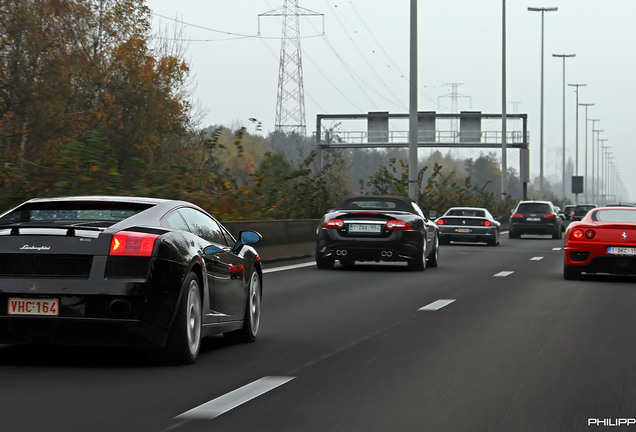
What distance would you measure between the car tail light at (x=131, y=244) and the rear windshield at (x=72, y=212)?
1.36 ft

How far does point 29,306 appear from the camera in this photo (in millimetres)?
7824

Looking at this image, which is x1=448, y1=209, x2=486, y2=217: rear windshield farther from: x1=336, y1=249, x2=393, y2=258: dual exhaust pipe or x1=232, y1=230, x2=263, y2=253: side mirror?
x1=232, y1=230, x2=263, y2=253: side mirror

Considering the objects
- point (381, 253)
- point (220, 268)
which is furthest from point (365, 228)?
point (220, 268)

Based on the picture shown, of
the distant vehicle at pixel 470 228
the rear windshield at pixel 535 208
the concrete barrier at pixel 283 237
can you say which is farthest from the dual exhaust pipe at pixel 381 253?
the rear windshield at pixel 535 208

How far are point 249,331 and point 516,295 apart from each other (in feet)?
22.1

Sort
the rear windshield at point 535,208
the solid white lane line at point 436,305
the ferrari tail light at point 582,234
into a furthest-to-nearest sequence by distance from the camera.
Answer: the rear windshield at point 535,208, the ferrari tail light at point 582,234, the solid white lane line at point 436,305

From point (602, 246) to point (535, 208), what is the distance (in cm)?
2695

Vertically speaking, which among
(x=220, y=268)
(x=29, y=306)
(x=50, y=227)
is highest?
(x=50, y=227)

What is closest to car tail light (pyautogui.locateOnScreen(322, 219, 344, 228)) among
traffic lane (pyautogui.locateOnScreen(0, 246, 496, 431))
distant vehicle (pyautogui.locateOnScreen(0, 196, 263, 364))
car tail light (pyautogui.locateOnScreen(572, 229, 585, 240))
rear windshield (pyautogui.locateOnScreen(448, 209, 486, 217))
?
car tail light (pyautogui.locateOnScreen(572, 229, 585, 240))

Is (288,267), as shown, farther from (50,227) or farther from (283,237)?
(50,227)

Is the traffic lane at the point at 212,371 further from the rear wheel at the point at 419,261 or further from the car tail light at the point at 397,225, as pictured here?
the rear wheel at the point at 419,261

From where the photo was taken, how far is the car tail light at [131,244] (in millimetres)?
7918

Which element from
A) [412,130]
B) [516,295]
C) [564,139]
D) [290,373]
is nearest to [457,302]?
[516,295]

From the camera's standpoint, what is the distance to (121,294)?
7.83m
